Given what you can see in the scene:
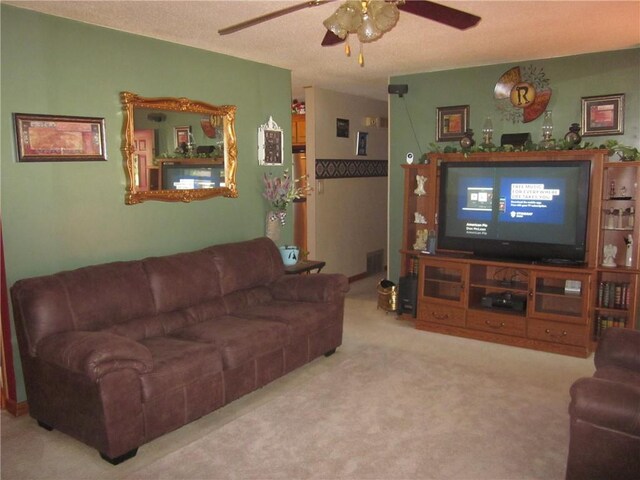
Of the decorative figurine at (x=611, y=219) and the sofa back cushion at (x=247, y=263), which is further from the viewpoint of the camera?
the decorative figurine at (x=611, y=219)

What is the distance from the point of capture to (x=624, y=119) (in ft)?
14.3

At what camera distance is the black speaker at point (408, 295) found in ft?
16.7

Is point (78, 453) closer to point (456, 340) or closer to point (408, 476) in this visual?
point (408, 476)

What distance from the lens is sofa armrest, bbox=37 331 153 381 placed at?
8.45ft

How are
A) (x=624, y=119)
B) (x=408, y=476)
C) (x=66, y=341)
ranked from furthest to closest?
1. (x=624, y=119)
2. (x=66, y=341)
3. (x=408, y=476)

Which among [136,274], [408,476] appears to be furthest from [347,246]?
[408,476]

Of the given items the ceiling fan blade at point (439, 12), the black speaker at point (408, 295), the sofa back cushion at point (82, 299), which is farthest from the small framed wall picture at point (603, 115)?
the sofa back cushion at point (82, 299)

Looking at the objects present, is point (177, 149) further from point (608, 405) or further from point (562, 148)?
point (608, 405)

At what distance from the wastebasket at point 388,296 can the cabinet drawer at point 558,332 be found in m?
1.41

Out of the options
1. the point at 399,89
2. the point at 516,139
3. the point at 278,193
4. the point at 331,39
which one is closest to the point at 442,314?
the point at 516,139

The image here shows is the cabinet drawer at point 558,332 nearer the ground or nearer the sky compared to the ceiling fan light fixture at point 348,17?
nearer the ground

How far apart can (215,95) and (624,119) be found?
3.39 metres

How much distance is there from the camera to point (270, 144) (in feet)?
16.3

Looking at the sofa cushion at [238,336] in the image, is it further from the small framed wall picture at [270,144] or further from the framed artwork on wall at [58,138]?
the small framed wall picture at [270,144]
